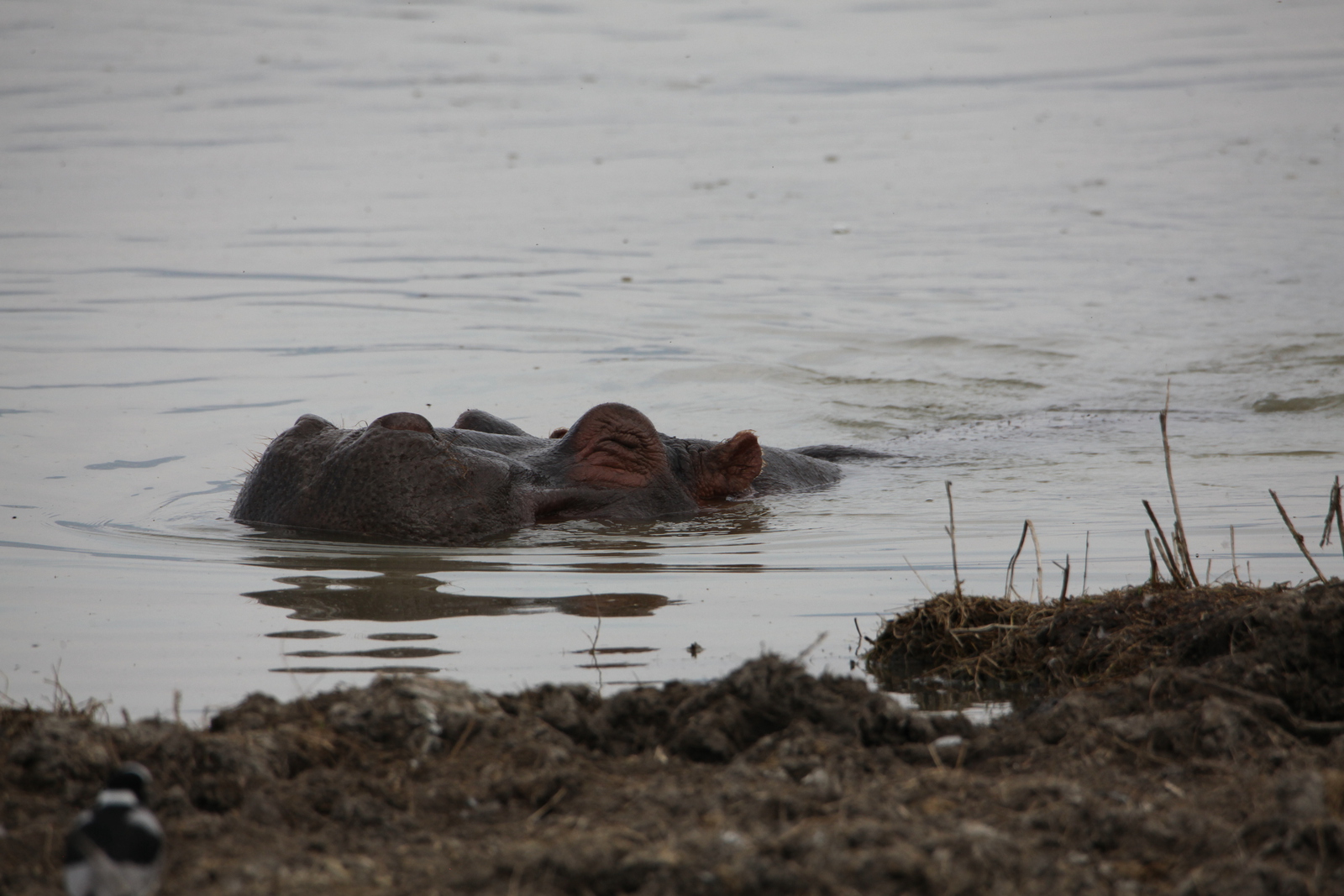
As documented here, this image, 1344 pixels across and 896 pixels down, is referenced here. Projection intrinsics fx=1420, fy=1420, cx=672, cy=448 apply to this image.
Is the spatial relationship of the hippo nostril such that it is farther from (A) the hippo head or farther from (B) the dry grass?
(B) the dry grass

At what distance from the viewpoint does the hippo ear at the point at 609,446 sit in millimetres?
5965

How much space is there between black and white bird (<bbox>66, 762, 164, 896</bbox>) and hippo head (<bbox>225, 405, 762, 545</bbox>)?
323 cm

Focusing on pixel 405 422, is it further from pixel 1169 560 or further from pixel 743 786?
pixel 743 786

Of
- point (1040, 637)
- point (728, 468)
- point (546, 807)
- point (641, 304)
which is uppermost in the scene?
point (641, 304)

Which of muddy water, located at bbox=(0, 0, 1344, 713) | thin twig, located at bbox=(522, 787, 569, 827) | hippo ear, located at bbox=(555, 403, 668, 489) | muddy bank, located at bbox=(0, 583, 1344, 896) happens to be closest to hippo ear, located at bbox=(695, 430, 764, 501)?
muddy water, located at bbox=(0, 0, 1344, 713)

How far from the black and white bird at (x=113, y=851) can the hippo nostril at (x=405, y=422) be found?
329cm

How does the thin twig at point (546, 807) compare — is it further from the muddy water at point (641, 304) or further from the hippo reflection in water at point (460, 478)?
the hippo reflection in water at point (460, 478)

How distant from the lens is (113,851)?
2.14 meters

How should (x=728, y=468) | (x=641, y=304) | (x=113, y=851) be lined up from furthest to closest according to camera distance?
(x=641, y=304) < (x=728, y=468) < (x=113, y=851)

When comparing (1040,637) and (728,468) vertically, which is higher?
(728,468)

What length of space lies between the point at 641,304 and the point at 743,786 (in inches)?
463

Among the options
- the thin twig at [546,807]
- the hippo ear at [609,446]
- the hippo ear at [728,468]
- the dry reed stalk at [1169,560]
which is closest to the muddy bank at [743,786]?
the thin twig at [546,807]

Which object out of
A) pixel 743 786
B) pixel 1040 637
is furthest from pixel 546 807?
pixel 1040 637

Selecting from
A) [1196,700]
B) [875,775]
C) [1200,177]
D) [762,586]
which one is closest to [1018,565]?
[762,586]
